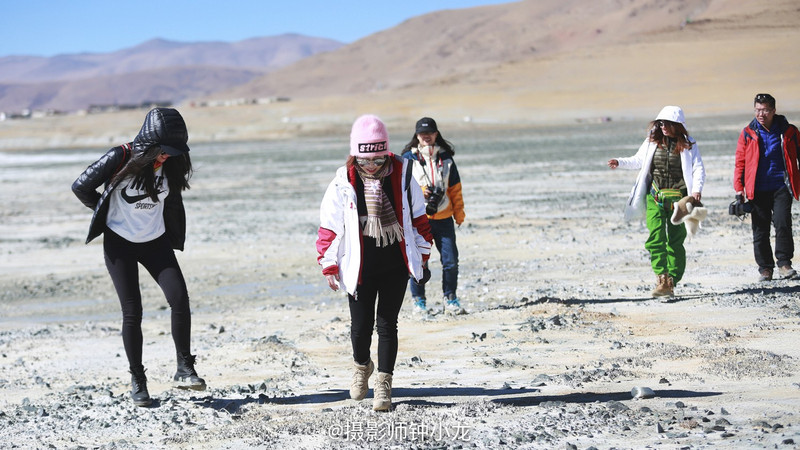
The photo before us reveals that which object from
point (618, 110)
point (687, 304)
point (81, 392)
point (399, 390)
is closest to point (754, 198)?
point (687, 304)

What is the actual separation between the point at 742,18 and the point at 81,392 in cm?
9957

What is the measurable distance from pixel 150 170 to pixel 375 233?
1.45 m

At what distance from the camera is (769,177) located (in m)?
9.46

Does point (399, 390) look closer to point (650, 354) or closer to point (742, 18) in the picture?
point (650, 354)

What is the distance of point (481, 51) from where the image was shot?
192375mm

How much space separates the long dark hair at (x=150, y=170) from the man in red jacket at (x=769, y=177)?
544 centimetres

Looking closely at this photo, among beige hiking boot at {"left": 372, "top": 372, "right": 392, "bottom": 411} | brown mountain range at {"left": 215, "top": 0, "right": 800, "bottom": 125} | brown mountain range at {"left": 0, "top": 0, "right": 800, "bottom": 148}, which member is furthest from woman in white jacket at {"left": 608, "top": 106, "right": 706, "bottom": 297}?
brown mountain range at {"left": 215, "top": 0, "right": 800, "bottom": 125}

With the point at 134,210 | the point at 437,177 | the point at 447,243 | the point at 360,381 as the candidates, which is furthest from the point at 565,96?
the point at 134,210

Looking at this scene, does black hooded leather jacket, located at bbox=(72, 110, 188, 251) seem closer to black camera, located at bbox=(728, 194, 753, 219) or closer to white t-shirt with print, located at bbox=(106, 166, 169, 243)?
white t-shirt with print, located at bbox=(106, 166, 169, 243)

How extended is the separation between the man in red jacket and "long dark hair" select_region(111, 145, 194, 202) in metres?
5.44

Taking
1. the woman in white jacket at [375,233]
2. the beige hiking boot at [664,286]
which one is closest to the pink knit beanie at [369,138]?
the woman in white jacket at [375,233]

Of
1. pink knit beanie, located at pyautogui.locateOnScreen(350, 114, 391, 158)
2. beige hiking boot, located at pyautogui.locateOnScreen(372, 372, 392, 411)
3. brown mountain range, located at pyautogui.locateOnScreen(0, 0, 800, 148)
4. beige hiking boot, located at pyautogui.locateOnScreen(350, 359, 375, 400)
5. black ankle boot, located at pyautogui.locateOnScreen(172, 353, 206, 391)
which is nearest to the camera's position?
pink knit beanie, located at pyautogui.locateOnScreen(350, 114, 391, 158)

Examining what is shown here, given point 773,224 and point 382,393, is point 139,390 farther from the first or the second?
point 773,224

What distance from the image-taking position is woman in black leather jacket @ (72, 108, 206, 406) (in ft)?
19.7
